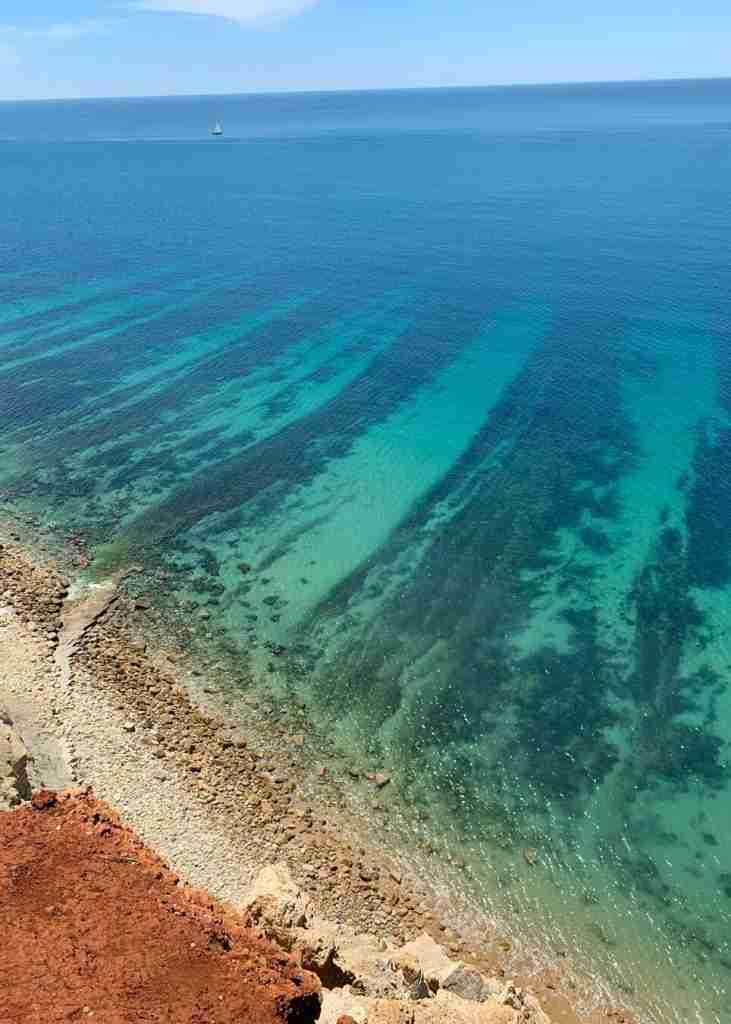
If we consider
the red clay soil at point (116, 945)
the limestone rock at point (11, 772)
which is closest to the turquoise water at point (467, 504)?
the limestone rock at point (11, 772)

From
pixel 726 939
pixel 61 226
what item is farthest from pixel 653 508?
pixel 61 226

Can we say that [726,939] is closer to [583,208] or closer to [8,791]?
[8,791]

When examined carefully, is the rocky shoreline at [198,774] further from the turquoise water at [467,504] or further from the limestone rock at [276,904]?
the limestone rock at [276,904]

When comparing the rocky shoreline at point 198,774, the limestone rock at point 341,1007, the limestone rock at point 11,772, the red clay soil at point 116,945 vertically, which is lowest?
the rocky shoreline at point 198,774

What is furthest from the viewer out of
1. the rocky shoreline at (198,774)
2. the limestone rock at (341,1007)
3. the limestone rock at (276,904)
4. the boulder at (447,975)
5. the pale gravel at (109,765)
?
the pale gravel at (109,765)

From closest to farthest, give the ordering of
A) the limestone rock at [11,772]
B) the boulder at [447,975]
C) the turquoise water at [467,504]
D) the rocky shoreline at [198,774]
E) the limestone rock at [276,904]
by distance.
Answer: the limestone rock at [276,904] → the boulder at [447,975] → the limestone rock at [11,772] → the rocky shoreline at [198,774] → the turquoise water at [467,504]

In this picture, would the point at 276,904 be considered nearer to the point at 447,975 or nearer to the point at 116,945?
the point at 116,945
